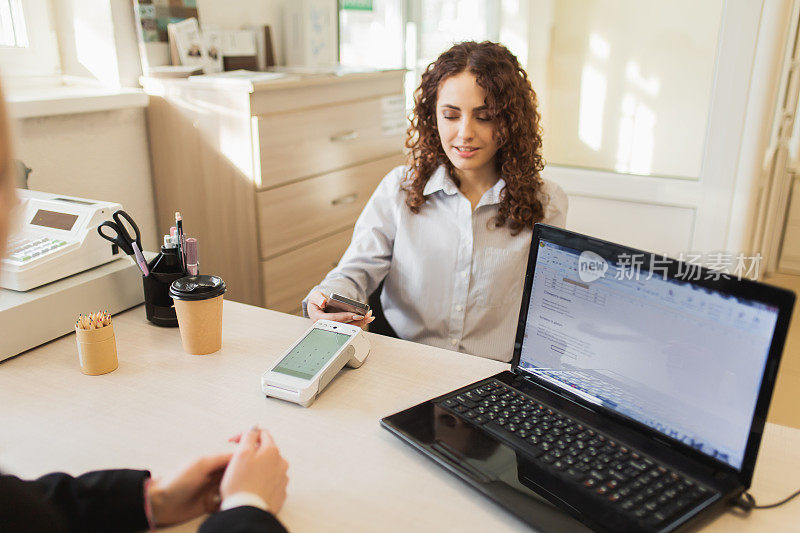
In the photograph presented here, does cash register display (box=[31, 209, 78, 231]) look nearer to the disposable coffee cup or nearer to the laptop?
the disposable coffee cup

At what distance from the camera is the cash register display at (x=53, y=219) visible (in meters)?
1.39

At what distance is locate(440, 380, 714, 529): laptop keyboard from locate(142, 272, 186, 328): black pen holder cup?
0.63m

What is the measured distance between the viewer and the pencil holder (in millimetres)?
1130

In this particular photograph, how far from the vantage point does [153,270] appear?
1.34 metres

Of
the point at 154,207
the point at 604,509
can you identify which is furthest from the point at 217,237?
the point at 604,509

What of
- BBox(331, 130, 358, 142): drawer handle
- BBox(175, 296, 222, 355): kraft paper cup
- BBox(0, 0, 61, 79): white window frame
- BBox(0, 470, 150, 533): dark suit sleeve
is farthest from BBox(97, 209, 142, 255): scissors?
BBox(331, 130, 358, 142): drawer handle

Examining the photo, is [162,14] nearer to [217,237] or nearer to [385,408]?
[217,237]

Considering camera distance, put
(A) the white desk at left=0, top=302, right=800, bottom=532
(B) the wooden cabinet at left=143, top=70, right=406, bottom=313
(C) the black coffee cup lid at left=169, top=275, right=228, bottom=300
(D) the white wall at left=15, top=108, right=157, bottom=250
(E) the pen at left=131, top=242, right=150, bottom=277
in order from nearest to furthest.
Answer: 1. (A) the white desk at left=0, top=302, right=800, bottom=532
2. (C) the black coffee cup lid at left=169, top=275, right=228, bottom=300
3. (E) the pen at left=131, top=242, right=150, bottom=277
4. (D) the white wall at left=15, top=108, right=157, bottom=250
5. (B) the wooden cabinet at left=143, top=70, right=406, bottom=313

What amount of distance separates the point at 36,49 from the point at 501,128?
61.6 inches

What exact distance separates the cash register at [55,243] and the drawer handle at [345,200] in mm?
1078

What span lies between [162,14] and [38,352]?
140 centimetres

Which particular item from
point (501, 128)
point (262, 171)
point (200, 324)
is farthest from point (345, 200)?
point (200, 324)

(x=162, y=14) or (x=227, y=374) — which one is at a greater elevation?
(x=162, y=14)

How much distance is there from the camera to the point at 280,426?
3.28 feet
